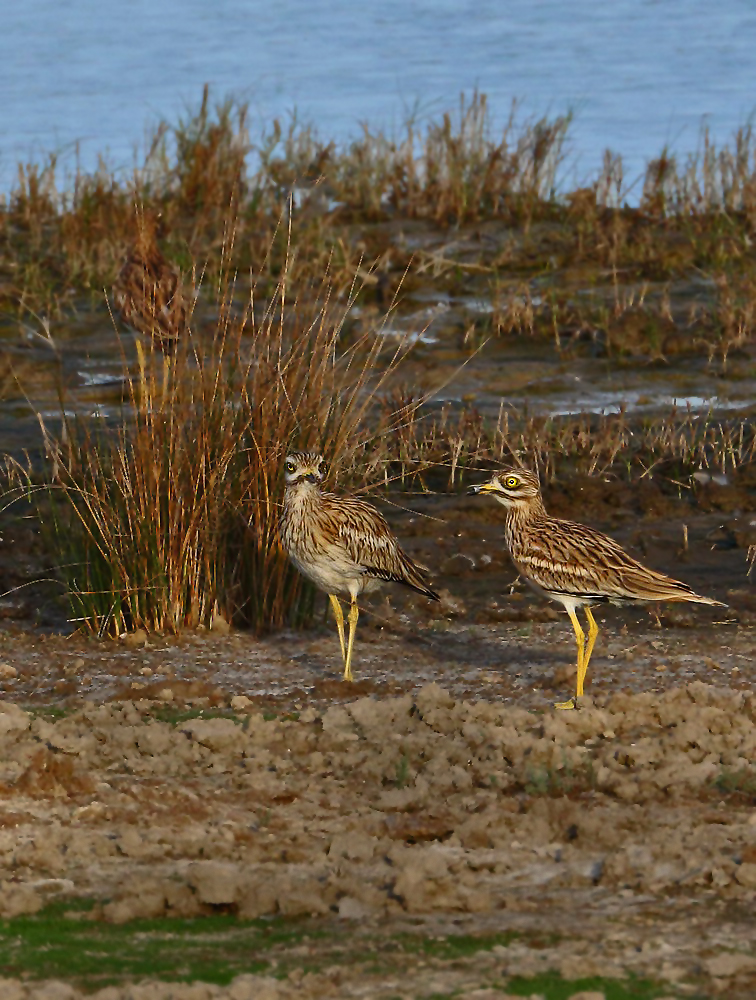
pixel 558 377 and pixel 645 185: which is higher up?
pixel 645 185

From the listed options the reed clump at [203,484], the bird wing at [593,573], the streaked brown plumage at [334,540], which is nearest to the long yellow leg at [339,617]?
the streaked brown plumage at [334,540]

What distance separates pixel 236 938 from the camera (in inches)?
176

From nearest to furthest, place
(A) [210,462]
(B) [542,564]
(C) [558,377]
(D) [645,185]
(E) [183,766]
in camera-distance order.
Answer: (E) [183,766], (B) [542,564], (A) [210,462], (C) [558,377], (D) [645,185]

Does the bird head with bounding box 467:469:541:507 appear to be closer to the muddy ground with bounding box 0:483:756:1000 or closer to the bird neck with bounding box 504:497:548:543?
the bird neck with bounding box 504:497:548:543

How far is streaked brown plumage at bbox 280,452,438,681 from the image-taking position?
762cm

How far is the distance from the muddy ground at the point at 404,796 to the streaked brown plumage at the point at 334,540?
40cm

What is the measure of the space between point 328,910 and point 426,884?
263 mm

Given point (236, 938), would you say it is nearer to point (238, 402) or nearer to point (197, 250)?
point (238, 402)

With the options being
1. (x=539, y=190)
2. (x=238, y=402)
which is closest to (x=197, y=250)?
(x=539, y=190)

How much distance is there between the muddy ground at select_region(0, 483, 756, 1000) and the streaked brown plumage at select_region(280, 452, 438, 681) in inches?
15.6

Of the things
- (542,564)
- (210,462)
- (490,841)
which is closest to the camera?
(490,841)

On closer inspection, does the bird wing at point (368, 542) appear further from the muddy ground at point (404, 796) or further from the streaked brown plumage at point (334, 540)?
the muddy ground at point (404, 796)

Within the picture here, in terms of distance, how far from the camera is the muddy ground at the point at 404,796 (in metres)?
4.39

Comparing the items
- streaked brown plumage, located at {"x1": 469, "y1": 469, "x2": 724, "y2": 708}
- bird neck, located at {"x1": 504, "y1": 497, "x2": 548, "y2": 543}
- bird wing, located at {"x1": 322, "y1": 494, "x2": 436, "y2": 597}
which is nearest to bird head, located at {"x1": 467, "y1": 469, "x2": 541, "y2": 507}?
bird neck, located at {"x1": 504, "y1": 497, "x2": 548, "y2": 543}
